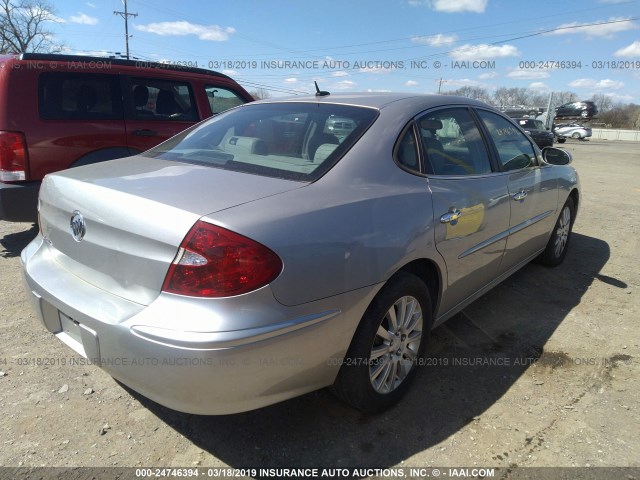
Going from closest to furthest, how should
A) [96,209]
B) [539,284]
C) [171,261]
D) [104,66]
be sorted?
[171,261] → [96,209] → [539,284] → [104,66]

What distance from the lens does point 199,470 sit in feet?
6.58

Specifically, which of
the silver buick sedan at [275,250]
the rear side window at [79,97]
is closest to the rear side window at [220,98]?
the rear side window at [79,97]

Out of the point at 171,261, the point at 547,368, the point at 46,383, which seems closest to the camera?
the point at 171,261

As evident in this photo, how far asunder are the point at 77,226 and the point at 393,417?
1808mm

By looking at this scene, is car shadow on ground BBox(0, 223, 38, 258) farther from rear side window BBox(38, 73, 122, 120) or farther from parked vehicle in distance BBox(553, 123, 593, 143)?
parked vehicle in distance BBox(553, 123, 593, 143)

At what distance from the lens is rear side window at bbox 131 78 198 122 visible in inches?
193

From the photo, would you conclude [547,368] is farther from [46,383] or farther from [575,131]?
[575,131]

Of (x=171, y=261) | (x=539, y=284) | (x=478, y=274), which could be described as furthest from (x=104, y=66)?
(x=539, y=284)

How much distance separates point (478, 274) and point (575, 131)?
46325 mm

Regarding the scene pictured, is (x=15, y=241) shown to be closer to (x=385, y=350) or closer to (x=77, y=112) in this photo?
(x=77, y=112)

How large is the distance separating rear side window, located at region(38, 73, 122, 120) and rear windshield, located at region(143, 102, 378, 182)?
204cm

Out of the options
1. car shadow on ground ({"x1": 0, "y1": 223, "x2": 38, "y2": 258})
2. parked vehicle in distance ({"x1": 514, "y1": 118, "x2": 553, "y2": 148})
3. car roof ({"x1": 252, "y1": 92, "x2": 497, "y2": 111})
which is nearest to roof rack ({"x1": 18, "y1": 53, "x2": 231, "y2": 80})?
car shadow on ground ({"x1": 0, "y1": 223, "x2": 38, "y2": 258})

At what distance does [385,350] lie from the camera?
7.55 feet

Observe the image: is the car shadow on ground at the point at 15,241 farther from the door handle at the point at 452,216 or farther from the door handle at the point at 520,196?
the door handle at the point at 520,196
